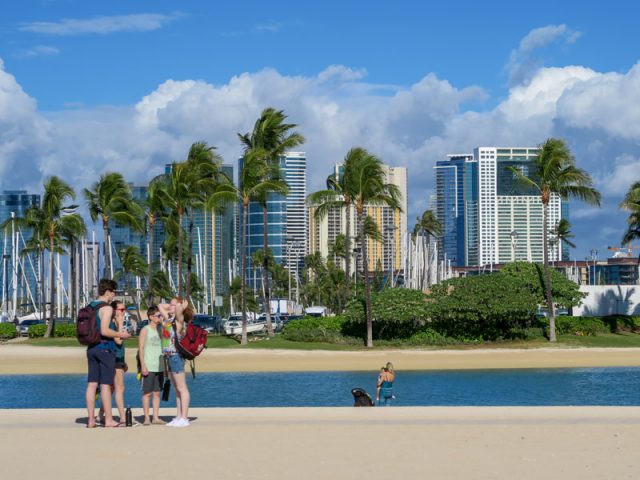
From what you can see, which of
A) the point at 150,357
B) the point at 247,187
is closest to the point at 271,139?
the point at 247,187

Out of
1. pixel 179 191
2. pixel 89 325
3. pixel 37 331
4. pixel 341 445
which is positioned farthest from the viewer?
pixel 37 331

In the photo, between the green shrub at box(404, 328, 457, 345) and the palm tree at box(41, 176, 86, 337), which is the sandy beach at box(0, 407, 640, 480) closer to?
the green shrub at box(404, 328, 457, 345)

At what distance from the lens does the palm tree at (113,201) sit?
5988 centimetres

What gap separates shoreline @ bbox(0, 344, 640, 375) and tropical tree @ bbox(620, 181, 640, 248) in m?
10.1

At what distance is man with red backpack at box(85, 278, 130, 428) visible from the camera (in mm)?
15305

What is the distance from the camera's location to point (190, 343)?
15805mm

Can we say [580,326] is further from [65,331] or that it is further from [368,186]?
[65,331]

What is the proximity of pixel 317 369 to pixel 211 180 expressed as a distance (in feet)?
63.2

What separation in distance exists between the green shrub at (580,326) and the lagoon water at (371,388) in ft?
48.3

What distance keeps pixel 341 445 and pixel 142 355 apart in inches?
153

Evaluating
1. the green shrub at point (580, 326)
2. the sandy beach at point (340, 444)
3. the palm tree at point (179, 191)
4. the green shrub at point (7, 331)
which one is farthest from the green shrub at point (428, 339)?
the sandy beach at point (340, 444)

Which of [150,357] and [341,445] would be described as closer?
[341,445]

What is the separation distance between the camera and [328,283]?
465 ft

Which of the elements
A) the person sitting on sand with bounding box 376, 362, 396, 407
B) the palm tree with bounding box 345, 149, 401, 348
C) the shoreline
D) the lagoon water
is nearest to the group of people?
the lagoon water
